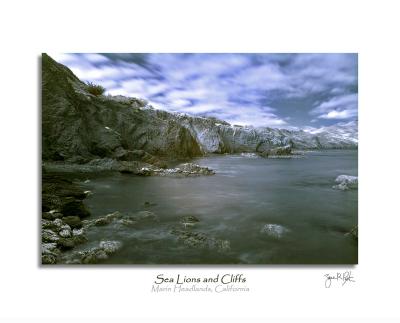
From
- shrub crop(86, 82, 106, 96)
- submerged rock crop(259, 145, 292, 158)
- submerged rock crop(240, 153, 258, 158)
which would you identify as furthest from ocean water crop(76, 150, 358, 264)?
shrub crop(86, 82, 106, 96)

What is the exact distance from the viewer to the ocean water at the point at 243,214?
109 inches

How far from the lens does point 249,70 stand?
10.4 ft

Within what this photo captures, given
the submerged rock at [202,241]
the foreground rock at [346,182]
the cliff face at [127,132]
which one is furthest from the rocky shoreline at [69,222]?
the foreground rock at [346,182]

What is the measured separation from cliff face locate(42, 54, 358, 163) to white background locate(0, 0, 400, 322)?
29cm

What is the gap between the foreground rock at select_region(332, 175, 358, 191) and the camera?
3133 mm

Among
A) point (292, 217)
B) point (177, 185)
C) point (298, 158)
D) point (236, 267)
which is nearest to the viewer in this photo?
point (236, 267)

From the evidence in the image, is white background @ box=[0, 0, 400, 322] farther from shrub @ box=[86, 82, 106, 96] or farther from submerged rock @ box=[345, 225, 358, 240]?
shrub @ box=[86, 82, 106, 96]
